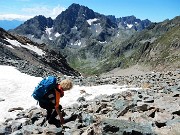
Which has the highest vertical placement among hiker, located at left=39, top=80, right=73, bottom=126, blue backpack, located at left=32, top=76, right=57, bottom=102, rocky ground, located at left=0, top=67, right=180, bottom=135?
blue backpack, located at left=32, top=76, right=57, bottom=102

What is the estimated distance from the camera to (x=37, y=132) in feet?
47.2

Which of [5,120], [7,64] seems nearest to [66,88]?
[5,120]

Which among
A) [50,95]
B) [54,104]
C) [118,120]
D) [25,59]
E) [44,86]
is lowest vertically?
[118,120]

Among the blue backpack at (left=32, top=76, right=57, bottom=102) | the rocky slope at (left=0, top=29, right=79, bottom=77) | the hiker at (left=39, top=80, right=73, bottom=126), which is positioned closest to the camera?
the blue backpack at (left=32, top=76, right=57, bottom=102)

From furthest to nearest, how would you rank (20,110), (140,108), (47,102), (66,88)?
(66,88) → (20,110) → (140,108) → (47,102)

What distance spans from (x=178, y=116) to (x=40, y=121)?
6.58 m

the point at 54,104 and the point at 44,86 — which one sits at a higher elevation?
the point at 44,86

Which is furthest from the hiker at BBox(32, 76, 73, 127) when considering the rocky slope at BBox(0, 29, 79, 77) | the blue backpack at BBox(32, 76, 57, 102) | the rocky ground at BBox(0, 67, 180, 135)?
the rocky slope at BBox(0, 29, 79, 77)

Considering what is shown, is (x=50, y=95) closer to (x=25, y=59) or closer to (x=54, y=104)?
(x=54, y=104)

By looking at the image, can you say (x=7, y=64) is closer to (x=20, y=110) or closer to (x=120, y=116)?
(x=20, y=110)

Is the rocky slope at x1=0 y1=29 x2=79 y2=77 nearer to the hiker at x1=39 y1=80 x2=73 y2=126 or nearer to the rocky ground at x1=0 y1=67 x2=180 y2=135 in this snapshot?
the rocky ground at x1=0 y1=67 x2=180 y2=135

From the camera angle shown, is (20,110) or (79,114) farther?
(20,110)

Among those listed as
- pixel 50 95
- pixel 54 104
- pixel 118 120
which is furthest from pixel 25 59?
pixel 118 120

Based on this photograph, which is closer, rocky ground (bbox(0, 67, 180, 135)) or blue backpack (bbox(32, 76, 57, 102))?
rocky ground (bbox(0, 67, 180, 135))
